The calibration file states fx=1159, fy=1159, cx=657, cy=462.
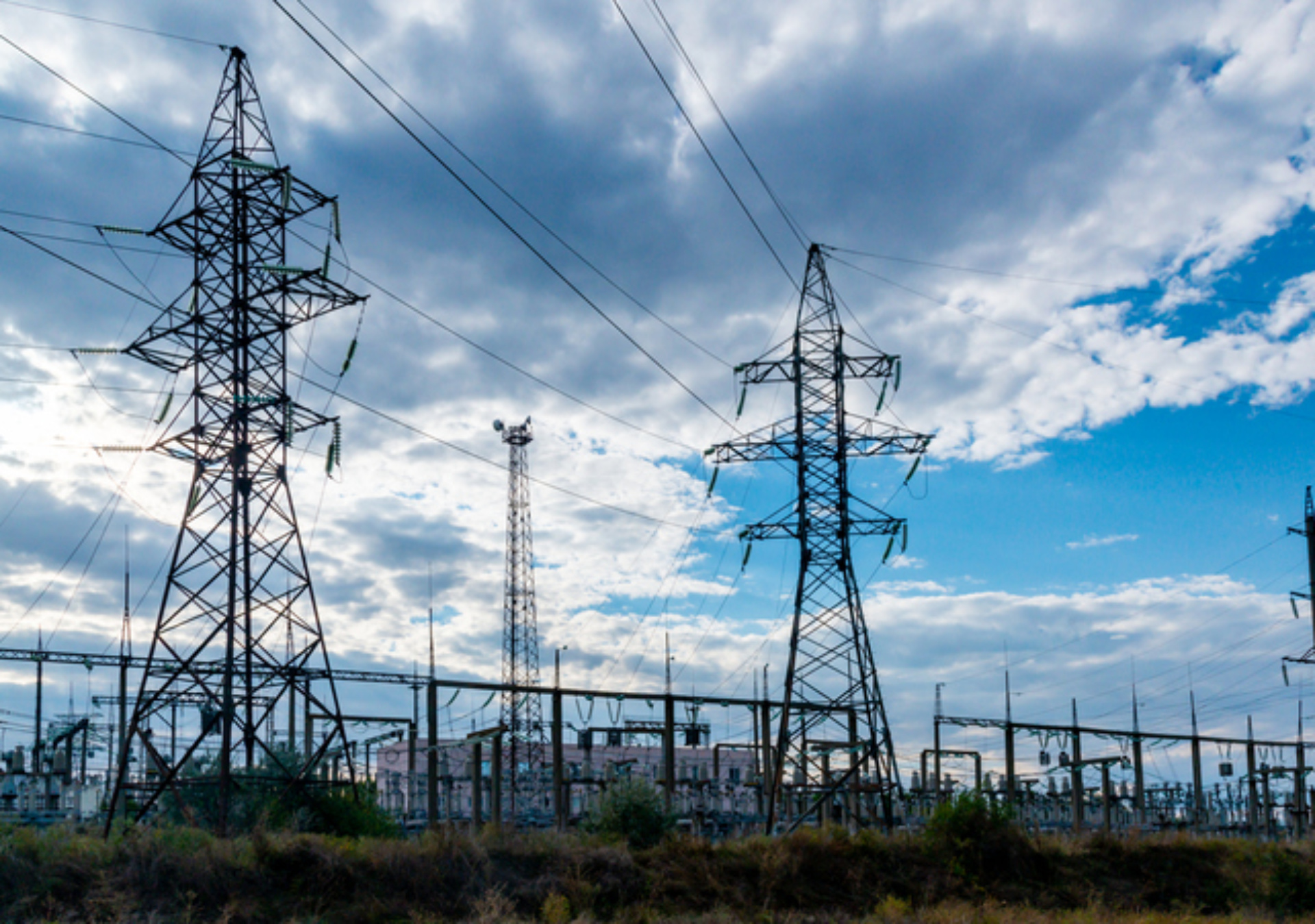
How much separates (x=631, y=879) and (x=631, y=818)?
3.91 metres

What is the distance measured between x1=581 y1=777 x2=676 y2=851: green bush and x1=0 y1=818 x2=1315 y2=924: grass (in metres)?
1.18

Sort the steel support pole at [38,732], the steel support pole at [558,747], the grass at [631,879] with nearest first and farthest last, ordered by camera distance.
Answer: the grass at [631,879] < the steel support pole at [558,747] < the steel support pole at [38,732]

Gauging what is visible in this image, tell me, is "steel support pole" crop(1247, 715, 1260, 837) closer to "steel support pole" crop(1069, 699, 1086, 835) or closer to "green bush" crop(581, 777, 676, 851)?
"steel support pole" crop(1069, 699, 1086, 835)

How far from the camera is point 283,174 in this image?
90.7ft

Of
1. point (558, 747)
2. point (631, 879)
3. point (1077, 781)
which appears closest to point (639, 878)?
point (631, 879)

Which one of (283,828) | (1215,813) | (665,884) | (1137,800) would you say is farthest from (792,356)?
(1215,813)

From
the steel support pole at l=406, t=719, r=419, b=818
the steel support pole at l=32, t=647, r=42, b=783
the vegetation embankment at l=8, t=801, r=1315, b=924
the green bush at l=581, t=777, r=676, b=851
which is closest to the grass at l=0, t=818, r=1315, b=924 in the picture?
the vegetation embankment at l=8, t=801, r=1315, b=924

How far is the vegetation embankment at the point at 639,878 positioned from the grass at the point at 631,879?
42mm

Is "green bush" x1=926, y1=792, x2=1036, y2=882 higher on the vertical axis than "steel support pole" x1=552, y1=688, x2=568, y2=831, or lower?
lower

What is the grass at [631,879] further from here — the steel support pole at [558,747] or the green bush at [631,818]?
the steel support pole at [558,747]

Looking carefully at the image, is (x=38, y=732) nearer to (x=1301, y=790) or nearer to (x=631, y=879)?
(x=631, y=879)

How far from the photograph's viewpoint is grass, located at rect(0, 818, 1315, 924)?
20.6 meters

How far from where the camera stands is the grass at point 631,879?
67.6 ft

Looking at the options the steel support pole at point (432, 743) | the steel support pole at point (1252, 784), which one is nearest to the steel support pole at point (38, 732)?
the steel support pole at point (432, 743)
